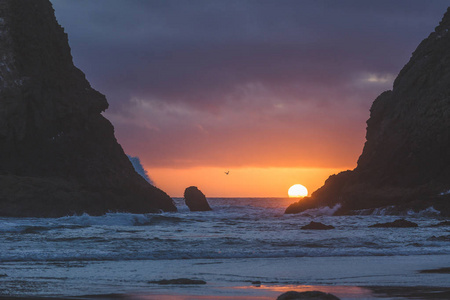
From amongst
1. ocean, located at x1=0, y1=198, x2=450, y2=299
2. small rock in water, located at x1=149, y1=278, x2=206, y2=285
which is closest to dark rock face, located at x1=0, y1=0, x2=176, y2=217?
ocean, located at x1=0, y1=198, x2=450, y2=299

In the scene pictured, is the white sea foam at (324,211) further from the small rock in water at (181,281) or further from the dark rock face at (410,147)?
the small rock in water at (181,281)

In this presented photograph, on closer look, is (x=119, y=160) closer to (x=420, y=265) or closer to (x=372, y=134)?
(x=372, y=134)

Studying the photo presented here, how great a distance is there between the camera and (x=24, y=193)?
152 ft

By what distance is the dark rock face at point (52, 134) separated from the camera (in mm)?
50281

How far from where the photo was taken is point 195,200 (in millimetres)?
82250

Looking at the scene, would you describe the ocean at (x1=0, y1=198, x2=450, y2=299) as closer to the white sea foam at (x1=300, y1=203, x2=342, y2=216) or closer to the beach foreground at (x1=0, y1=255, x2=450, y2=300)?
the beach foreground at (x1=0, y1=255, x2=450, y2=300)

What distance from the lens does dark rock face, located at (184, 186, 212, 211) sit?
268 feet

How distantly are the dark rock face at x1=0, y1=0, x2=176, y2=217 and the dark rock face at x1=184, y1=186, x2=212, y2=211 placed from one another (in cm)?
1441

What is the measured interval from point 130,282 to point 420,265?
7619mm

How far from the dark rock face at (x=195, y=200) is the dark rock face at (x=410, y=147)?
55.1 feet

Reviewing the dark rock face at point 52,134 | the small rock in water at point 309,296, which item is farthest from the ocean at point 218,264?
the dark rock face at point 52,134

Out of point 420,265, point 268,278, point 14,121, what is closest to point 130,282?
point 268,278

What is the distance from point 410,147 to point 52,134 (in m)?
35.1

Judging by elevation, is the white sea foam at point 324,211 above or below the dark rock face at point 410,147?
below
